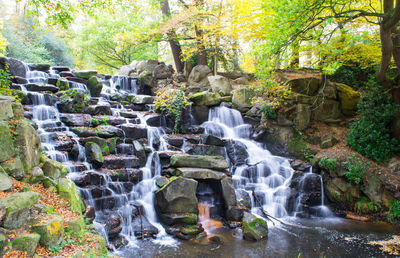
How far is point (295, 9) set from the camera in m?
6.77

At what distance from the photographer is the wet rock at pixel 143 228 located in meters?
6.68

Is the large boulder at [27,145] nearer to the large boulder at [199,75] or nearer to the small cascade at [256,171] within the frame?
the small cascade at [256,171]

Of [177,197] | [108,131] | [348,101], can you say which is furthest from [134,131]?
[348,101]

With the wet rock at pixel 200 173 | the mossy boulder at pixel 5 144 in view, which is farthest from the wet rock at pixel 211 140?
the mossy boulder at pixel 5 144

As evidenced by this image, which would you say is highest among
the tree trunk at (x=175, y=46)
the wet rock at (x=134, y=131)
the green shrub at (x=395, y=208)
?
the tree trunk at (x=175, y=46)

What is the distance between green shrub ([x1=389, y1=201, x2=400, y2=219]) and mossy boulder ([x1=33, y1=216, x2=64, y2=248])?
33.0 feet

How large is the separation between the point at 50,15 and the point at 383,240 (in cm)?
1198

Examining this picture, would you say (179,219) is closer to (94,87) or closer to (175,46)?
(94,87)

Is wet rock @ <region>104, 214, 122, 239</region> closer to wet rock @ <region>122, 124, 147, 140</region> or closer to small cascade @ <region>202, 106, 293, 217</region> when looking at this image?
wet rock @ <region>122, 124, 147, 140</region>

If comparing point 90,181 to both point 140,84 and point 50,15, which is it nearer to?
point 50,15

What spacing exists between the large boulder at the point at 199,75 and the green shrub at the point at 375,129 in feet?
31.0

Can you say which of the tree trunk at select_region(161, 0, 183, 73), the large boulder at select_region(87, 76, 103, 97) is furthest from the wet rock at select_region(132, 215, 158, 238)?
the tree trunk at select_region(161, 0, 183, 73)

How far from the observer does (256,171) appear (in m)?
10.1

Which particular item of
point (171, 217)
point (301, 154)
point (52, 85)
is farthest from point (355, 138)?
point (52, 85)
